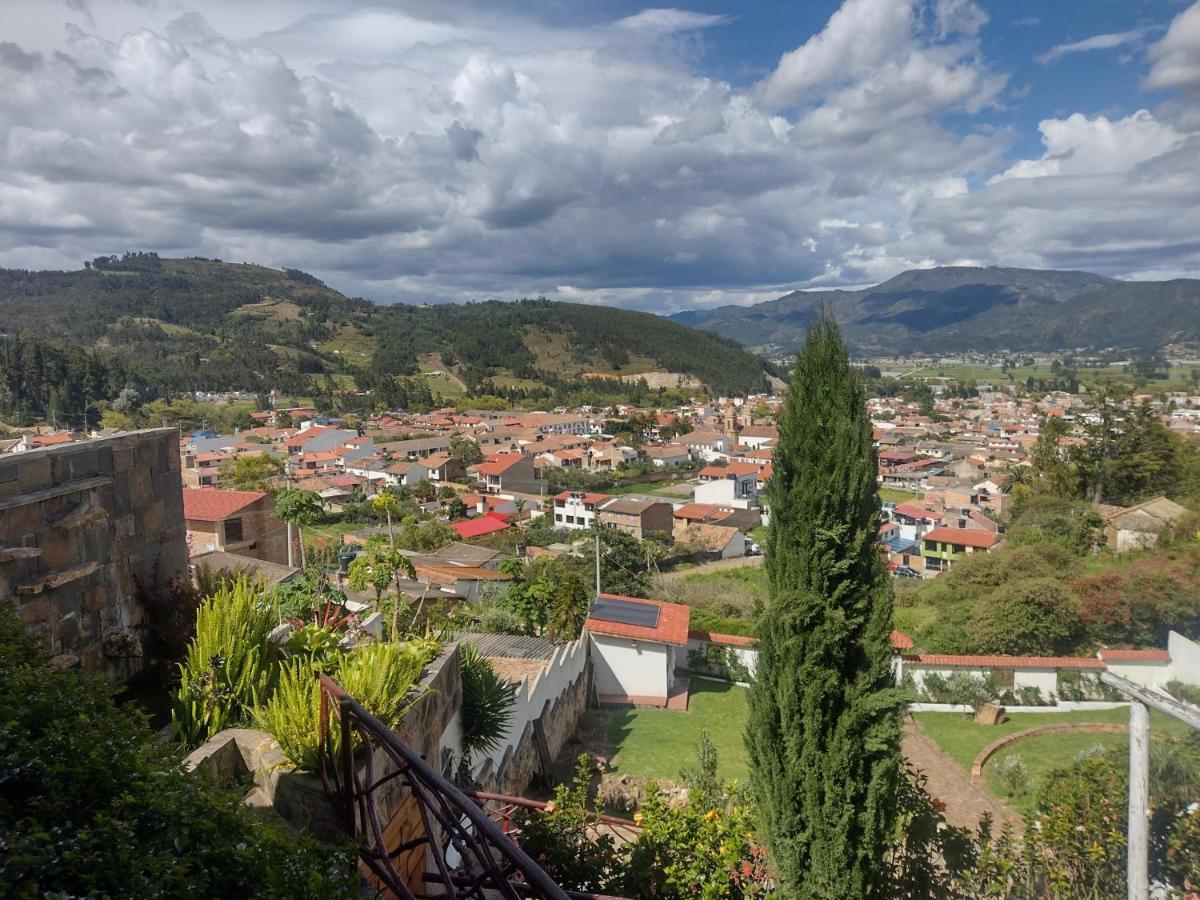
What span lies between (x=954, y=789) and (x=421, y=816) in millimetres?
12027

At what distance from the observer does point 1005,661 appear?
1609 centimetres

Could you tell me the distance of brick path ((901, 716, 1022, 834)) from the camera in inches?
416

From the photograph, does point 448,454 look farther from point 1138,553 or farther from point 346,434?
point 1138,553

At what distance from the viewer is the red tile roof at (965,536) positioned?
34.1 meters

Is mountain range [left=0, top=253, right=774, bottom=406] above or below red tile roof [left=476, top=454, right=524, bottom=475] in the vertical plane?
above

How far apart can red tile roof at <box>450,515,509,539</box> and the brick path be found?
28083 mm

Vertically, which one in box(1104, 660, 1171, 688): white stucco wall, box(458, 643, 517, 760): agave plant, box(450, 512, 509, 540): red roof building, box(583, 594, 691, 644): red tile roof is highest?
box(458, 643, 517, 760): agave plant

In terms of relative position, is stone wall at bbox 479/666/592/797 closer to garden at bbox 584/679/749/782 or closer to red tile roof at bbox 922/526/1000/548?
garden at bbox 584/679/749/782

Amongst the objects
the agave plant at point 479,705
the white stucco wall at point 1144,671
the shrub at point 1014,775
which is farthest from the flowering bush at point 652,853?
the white stucco wall at point 1144,671

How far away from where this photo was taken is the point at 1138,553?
2403 cm

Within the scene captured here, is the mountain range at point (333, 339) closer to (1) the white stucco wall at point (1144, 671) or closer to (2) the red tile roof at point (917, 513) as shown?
(2) the red tile roof at point (917, 513)

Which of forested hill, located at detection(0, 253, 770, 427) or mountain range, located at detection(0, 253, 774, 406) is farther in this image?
mountain range, located at detection(0, 253, 774, 406)

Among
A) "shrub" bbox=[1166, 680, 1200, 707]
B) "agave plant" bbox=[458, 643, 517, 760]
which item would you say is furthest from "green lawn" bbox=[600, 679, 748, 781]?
"shrub" bbox=[1166, 680, 1200, 707]

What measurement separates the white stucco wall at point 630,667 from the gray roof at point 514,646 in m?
1.58
